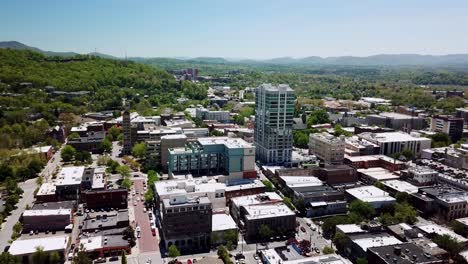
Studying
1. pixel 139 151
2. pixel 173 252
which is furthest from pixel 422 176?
pixel 139 151

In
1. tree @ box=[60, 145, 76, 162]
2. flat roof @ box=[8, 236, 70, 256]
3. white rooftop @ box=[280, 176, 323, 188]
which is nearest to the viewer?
flat roof @ box=[8, 236, 70, 256]

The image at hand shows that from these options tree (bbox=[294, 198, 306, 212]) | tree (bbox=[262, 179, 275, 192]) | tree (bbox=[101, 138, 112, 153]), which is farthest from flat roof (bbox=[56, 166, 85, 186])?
tree (bbox=[294, 198, 306, 212])

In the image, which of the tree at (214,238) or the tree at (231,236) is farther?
the tree at (214,238)

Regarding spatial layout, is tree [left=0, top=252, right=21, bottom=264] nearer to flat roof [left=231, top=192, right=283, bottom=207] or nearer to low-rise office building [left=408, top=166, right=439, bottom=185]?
flat roof [left=231, top=192, right=283, bottom=207]

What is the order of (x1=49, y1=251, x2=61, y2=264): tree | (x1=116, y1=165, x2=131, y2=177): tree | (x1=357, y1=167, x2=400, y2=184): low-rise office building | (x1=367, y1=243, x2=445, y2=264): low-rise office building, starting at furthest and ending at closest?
(x1=116, y1=165, x2=131, y2=177): tree → (x1=357, y1=167, x2=400, y2=184): low-rise office building → (x1=49, y1=251, x2=61, y2=264): tree → (x1=367, y1=243, x2=445, y2=264): low-rise office building

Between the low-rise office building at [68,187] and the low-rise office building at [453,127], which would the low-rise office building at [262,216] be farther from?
the low-rise office building at [453,127]

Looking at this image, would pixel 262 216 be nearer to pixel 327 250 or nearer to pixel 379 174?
pixel 327 250

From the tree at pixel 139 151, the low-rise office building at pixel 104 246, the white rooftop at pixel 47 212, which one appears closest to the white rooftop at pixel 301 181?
the low-rise office building at pixel 104 246
